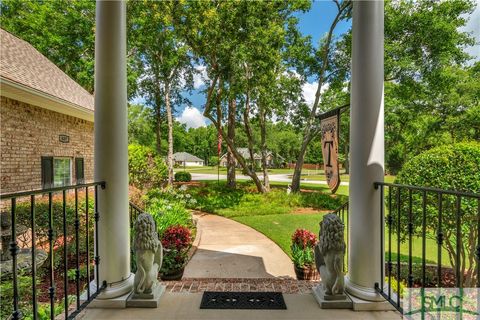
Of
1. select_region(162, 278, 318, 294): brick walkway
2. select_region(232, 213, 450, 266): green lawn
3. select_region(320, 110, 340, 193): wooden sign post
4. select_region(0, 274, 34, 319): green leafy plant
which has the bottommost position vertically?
select_region(232, 213, 450, 266): green lawn

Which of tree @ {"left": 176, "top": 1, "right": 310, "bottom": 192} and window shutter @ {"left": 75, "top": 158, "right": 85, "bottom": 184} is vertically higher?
tree @ {"left": 176, "top": 1, "right": 310, "bottom": 192}

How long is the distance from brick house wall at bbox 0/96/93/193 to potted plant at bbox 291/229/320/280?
5.85 m

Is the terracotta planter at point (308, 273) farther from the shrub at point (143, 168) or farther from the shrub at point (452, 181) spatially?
the shrub at point (143, 168)

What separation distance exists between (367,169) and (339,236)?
628 mm

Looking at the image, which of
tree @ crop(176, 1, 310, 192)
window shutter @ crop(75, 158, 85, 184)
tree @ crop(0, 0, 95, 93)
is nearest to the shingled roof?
window shutter @ crop(75, 158, 85, 184)

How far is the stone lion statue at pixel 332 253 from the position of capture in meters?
2.25

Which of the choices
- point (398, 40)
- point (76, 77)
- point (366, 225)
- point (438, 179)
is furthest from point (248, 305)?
point (76, 77)

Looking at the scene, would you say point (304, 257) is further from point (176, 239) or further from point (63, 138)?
point (63, 138)

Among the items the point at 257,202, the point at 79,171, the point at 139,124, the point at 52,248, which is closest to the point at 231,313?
the point at 52,248

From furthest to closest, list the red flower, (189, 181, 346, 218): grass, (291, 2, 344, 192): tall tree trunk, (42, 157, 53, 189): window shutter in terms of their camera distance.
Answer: (291, 2, 344, 192): tall tree trunk < (189, 181, 346, 218): grass < (42, 157, 53, 189): window shutter < the red flower

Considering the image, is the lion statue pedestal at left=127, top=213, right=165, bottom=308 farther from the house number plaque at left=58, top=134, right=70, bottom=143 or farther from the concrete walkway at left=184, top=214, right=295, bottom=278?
the house number plaque at left=58, top=134, right=70, bottom=143

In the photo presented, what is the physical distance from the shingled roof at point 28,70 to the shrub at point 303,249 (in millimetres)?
5929

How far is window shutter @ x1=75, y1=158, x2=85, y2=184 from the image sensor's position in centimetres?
829

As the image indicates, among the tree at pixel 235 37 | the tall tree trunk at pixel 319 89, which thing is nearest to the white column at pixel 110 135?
the tree at pixel 235 37
